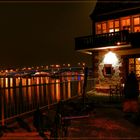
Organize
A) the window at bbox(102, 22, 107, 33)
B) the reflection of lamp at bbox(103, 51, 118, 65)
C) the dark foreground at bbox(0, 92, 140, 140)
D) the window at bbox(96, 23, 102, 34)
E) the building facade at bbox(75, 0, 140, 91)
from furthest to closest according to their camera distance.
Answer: the window at bbox(96, 23, 102, 34), the window at bbox(102, 22, 107, 33), the reflection of lamp at bbox(103, 51, 118, 65), the building facade at bbox(75, 0, 140, 91), the dark foreground at bbox(0, 92, 140, 140)

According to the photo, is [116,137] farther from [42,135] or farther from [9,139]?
[9,139]

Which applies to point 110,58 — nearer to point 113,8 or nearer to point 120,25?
point 120,25

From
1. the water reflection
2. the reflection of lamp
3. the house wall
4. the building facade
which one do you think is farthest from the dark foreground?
the reflection of lamp

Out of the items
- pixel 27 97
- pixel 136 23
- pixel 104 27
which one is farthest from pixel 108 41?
pixel 27 97

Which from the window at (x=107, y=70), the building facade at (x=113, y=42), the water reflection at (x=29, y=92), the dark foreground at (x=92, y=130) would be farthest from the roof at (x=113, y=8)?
the dark foreground at (x=92, y=130)

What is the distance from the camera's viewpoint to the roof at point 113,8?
20.4 meters

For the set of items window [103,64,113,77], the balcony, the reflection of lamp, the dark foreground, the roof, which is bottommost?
the dark foreground

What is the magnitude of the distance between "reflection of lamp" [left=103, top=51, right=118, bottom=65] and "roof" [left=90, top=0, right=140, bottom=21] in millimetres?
3249

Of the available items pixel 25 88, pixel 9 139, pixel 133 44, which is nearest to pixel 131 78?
pixel 25 88

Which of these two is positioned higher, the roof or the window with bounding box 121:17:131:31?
the roof

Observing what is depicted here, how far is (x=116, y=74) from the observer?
20.7 m

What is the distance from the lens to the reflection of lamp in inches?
803

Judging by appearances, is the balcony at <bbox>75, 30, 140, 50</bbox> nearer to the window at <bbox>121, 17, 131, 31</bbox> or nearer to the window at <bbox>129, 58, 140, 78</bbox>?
the window at <bbox>129, 58, 140, 78</bbox>

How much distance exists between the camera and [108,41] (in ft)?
64.3
